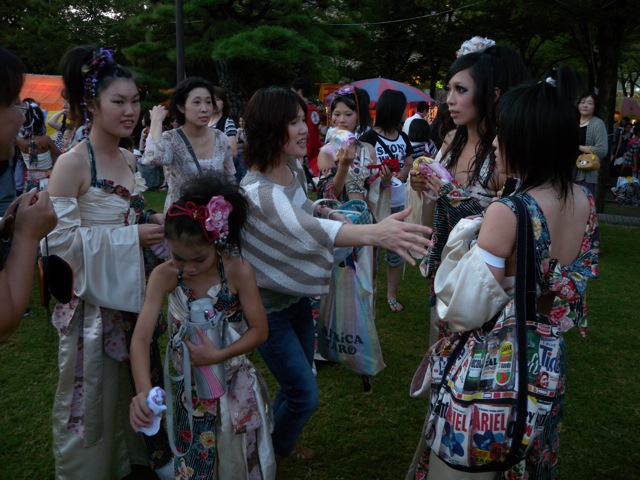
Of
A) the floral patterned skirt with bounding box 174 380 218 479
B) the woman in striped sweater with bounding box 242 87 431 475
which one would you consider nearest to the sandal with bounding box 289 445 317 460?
the woman in striped sweater with bounding box 242 87 431 475

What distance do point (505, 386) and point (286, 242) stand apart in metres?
1.00

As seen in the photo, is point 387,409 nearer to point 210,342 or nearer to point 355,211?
point 355,211

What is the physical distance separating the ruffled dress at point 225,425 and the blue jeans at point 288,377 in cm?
23

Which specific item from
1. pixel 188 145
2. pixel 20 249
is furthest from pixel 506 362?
pixel 188 145

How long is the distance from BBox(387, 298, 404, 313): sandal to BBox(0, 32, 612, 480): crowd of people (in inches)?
89.4

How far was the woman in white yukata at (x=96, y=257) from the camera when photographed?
2.48 meters

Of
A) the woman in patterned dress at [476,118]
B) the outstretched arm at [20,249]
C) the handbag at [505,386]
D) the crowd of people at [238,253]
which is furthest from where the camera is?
the woman in patterned dress at [476,118]

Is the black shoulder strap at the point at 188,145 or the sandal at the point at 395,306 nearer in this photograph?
the black shoulder strap at the point at 188,145

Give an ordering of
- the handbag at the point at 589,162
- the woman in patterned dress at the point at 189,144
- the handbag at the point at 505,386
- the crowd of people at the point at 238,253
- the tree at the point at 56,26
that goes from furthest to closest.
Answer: the tree at the point at 56,26, the handbag at the point at 589,162, the woman in patterned dress at the point at 189,144, the crowd of people at the point at 238,253, the handbag at the point at 505,386

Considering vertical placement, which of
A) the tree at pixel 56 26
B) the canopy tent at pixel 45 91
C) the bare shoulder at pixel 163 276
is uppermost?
the tree at pixel 56 26

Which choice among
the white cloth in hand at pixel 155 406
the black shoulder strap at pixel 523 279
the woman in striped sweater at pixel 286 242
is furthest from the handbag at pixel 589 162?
the white cloth in hand at pixel 155 406

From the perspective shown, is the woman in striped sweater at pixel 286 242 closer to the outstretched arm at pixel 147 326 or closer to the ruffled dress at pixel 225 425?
the ruffled dress at pixel 225 425

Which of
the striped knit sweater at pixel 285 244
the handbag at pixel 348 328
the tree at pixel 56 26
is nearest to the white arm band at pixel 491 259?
the striped knit sweater at pixel 285 244

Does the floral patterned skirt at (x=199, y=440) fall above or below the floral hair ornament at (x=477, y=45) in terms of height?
below
